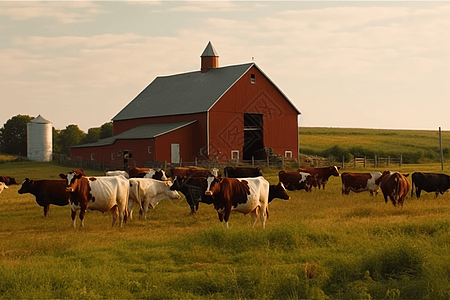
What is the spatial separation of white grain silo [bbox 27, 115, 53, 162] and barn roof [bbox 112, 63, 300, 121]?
1517 cm

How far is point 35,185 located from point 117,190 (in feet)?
11.2

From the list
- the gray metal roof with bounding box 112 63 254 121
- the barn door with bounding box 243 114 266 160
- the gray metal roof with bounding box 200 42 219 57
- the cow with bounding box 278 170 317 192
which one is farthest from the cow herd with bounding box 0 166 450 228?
the gray metal roof with bounding box 200 42 219 57

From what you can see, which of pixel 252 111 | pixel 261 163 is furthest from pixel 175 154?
pixel 252 111

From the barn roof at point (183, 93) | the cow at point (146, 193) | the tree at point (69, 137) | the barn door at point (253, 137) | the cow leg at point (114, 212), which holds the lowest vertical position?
the cow leg at point (114, 212)

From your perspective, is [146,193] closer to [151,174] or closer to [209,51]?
[151,174]

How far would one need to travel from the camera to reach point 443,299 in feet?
25.5

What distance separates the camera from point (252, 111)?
41906 millimetres

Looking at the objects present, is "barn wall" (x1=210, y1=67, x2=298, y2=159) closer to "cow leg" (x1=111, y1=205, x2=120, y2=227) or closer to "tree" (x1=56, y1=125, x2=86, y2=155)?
"cow leg" (x1=111, y1=205, x2=120, y2=227)

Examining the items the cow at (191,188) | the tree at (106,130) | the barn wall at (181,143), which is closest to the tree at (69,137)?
the tree at (106,130)

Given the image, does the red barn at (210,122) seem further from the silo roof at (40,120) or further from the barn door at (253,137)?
the silo roof at (40,120)

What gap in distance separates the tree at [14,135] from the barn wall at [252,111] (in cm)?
4127

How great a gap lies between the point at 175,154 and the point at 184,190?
72.8 feet

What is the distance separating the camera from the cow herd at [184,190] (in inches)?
566

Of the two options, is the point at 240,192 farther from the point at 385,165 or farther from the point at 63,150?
the point at 63,150
